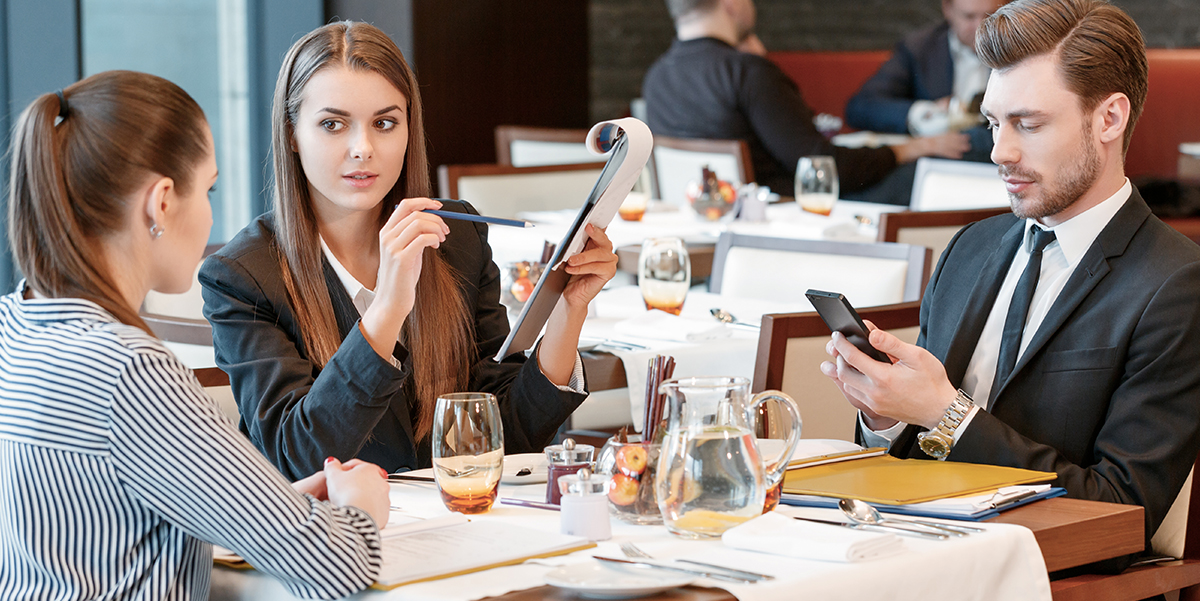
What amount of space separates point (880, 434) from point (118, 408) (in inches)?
39.8

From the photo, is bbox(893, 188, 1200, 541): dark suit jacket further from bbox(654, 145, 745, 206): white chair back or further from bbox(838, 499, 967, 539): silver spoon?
→ bbox(654, 145, 745, 206): white chair back

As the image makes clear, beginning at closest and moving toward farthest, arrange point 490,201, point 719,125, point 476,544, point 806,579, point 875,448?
point 806,579
point 476,544
point 875,448
point 490,201
point 719,125

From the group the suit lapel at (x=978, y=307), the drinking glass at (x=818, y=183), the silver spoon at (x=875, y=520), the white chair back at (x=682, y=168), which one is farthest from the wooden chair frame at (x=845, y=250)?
the white chair back at (x=682, y=168)

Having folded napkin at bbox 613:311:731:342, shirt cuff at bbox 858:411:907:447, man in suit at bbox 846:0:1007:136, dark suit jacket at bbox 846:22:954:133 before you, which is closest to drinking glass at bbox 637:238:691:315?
folded napkin at bbox 613:311:731:342

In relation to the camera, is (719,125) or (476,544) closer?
(476,544)

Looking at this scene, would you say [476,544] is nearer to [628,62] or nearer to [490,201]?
[490,201]

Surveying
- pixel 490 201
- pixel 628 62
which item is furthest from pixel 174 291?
pixel 628 62

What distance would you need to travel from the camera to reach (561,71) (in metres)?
7.19

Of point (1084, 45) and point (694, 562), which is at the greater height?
point (1084, 45)

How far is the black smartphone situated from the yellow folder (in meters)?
0.14

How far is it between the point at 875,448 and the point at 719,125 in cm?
371

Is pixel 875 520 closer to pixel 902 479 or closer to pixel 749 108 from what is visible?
pixel 902 479

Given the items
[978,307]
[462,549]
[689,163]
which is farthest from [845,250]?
[689,163]

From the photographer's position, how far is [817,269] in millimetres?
2836
